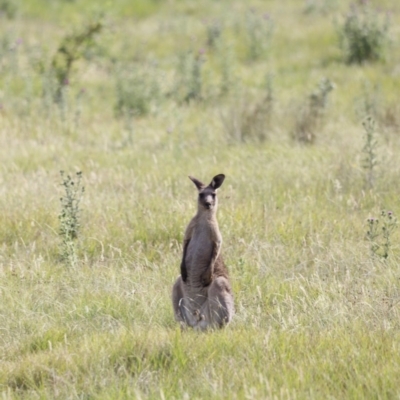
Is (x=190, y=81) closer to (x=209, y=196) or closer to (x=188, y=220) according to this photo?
(x=188, y=220)

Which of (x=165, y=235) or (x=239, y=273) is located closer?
(x=239, y=273)

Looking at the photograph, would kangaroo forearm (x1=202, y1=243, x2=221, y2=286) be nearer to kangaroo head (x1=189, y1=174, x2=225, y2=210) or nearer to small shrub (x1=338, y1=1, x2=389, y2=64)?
kangaroo head (x1=189, y1=174, x2=225, y2=210)

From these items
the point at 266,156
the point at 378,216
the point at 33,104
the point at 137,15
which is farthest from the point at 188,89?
the point at 137,15

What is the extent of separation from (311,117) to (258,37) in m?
6.37

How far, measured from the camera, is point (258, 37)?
16.7 m

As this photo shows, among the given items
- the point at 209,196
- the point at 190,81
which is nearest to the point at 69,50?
the point at 190,81

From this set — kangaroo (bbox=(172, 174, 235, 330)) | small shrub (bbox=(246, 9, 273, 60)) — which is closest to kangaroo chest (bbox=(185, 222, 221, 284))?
kangaroo (bbox=(172, 174, 235, 330))

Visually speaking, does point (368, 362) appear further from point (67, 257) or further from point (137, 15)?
point (137, 15)

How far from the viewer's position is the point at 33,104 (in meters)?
12.4

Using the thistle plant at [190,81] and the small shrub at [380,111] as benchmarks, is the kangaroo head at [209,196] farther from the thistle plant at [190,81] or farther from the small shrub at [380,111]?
the thistle plant at [190,81]

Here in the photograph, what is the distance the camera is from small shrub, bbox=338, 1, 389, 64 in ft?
50.1

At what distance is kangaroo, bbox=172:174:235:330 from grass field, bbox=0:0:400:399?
177 mm

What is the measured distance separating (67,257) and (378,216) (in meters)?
2.86

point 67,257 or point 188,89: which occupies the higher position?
point 188,89
